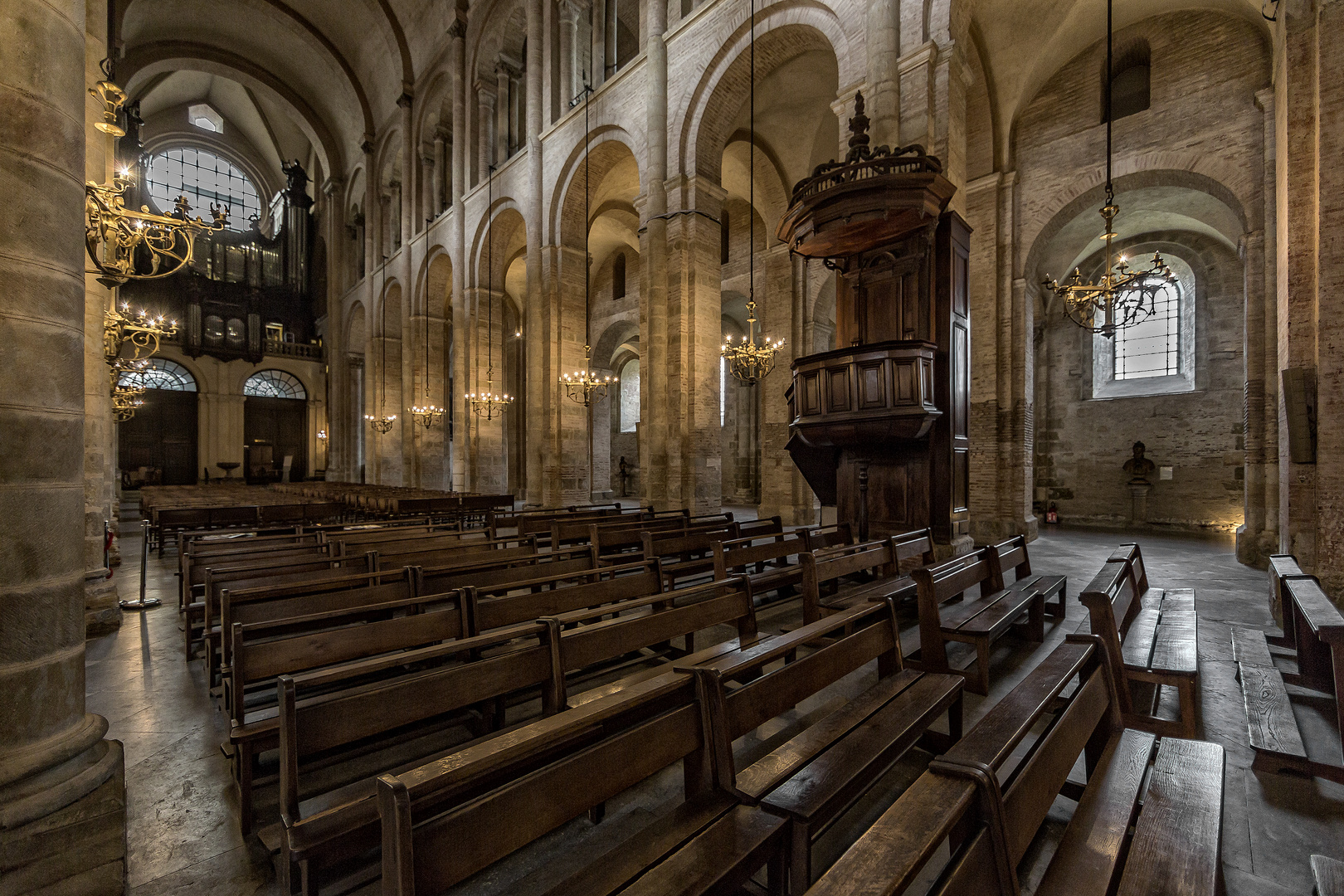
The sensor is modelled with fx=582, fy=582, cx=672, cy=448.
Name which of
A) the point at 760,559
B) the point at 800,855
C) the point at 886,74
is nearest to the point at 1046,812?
the point at 800,855

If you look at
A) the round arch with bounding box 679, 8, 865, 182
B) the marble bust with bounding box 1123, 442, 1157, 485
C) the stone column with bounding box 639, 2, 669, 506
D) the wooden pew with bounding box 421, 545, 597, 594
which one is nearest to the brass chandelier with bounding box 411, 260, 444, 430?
the stone column with bounding box 639, 2, 669, 506

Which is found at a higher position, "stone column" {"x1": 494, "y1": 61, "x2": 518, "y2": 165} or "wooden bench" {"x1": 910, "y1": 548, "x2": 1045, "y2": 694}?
"stone column" {"x1": 494, "y1": 61, "x2": 518, "y2": 165}

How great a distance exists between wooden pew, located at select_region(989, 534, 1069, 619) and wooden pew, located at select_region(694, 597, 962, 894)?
6.98 ft

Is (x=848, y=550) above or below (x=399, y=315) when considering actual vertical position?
below

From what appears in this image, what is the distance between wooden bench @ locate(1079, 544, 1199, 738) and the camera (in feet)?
7.68

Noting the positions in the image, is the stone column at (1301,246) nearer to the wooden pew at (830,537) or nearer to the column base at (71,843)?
the wooden pew at (830,537)

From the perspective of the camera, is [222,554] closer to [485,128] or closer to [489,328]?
[489,328]

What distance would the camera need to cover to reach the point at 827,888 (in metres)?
1.01

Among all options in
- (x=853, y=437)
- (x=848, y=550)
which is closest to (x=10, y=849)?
(x=848, y=550)

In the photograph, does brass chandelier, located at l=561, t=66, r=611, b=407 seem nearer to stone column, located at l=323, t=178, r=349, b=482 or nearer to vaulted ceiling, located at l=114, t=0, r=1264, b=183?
vaulted ceiling, located at l=114, t=0, r=1264, b=183

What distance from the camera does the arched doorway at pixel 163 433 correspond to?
23609 millimetres

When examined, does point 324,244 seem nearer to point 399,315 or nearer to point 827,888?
point 399,315

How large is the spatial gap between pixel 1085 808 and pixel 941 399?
229 inches

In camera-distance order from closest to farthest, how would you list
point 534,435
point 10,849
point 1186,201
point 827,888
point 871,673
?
1. point 827,888
2. point 10,849
3. point 871,673
4. point 1186,201
5. point 534,435
